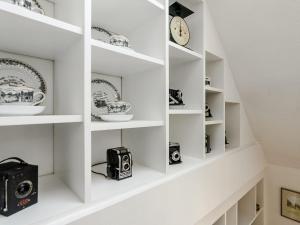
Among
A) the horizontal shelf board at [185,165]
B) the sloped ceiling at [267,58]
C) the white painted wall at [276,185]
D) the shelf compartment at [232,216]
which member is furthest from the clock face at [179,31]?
the white painted wall at [276,185]

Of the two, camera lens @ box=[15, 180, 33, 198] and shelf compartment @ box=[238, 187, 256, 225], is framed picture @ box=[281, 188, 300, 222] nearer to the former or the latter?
shelf compartment @ box=[238, 187, 256, 225]

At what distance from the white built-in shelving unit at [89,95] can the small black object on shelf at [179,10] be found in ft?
0.28

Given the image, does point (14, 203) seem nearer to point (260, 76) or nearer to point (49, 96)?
point (49, 96)

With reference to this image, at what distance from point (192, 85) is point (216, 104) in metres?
0.28

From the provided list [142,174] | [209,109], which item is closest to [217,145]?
[209,109]

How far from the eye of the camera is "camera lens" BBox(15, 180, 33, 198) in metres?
0.57

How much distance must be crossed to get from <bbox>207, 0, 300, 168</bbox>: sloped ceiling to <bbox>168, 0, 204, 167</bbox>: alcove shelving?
0.17 m

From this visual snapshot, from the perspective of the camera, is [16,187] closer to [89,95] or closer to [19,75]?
[89,95]

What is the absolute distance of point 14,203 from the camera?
0.56 metres

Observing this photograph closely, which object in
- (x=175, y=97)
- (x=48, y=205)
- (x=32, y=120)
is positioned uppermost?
(x=175, y=97)

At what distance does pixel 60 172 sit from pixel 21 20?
22.8 inches

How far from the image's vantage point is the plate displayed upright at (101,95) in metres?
1.03

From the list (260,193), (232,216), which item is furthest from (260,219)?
(232,216)

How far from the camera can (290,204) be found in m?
1.90
